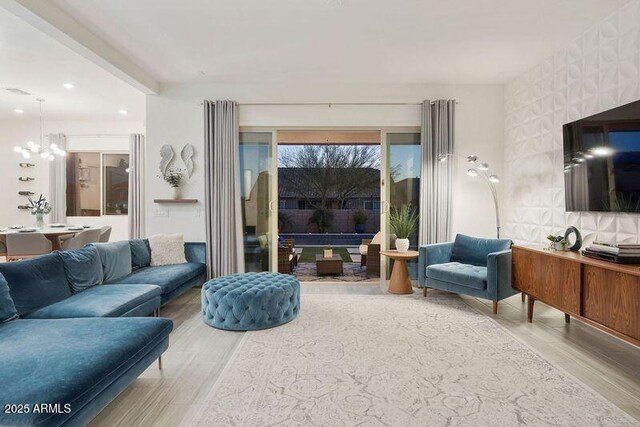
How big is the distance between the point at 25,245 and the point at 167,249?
7.57ft

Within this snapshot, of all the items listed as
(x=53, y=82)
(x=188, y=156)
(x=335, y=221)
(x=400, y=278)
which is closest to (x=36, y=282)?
(x=188, y=156)

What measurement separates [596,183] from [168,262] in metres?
4.76

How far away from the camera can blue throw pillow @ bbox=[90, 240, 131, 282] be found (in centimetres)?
341

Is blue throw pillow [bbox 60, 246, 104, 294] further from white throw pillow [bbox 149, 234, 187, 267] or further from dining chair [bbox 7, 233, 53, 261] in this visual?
dining chair [bbox 7, 233, 53, 261]

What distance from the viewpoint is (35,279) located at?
8.35 ft

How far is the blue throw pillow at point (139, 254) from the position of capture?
406 cm

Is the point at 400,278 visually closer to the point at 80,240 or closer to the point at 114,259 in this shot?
the point at 114,259

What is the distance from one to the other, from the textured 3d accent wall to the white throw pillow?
14.9 ft

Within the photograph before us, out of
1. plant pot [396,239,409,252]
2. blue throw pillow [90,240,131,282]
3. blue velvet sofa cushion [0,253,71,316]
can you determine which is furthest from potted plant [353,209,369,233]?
blue velvet sofa cushion [0,253,71,316]

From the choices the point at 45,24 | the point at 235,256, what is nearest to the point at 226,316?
the point at 235,256

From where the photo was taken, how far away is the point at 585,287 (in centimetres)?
266

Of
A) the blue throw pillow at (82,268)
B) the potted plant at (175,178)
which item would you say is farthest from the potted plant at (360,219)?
the blue throw pillow at (82,268)

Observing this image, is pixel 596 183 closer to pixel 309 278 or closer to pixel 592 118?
pixel 592 118

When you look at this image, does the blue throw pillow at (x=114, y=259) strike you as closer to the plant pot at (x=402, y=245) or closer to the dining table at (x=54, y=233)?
the dining table at (x=54, y=233)
